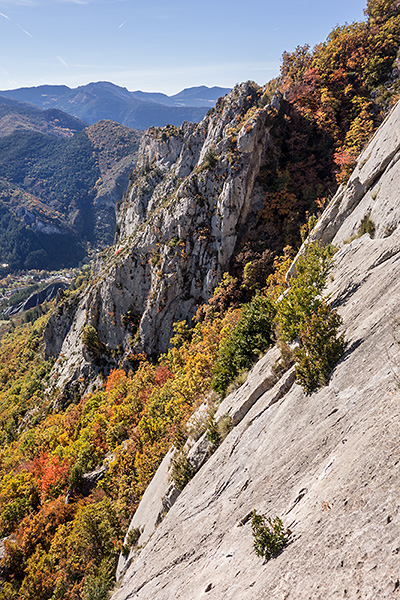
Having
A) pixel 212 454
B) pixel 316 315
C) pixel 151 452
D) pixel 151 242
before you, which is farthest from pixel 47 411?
pixel 316 315

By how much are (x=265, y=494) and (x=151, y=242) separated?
1666 inches

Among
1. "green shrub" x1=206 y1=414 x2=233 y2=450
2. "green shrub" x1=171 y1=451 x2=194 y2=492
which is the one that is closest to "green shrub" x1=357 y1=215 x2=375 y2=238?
"green shrub" x1=206 y1=414 x2=233 y2=450

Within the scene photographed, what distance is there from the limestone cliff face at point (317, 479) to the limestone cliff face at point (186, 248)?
951 inches

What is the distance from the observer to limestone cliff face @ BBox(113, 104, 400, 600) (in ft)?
14.7

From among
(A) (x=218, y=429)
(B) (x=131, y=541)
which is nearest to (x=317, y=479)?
(A) (x=218, y=429)

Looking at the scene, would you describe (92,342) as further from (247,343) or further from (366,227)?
(366,227)

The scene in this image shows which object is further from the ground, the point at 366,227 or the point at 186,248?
the point at 186,248

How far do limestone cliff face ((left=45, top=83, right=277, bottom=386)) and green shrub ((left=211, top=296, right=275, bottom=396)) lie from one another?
23.0 meters

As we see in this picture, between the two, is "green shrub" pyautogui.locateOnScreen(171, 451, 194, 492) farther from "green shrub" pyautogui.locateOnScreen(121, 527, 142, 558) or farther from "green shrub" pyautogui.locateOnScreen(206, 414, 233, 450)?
"green shrub" pyautogui.locateOnScreen(121, 527, 142, 558)

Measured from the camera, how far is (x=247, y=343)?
1407 centimetres

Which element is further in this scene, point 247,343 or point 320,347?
point 247,343

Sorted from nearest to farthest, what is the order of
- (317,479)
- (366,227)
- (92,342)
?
(317,479) < (366,227) < (92,342)

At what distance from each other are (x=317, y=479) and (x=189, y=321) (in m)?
34.7

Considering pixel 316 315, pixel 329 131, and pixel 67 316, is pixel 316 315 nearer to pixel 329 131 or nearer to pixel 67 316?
pixel 329 131
